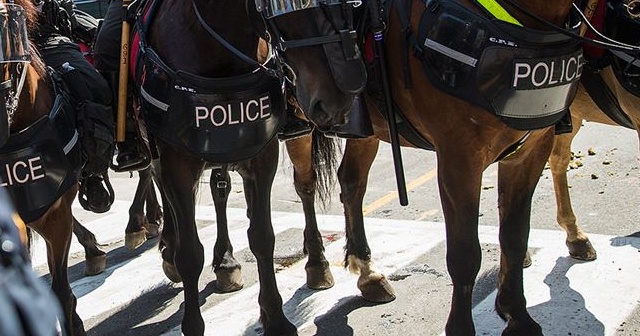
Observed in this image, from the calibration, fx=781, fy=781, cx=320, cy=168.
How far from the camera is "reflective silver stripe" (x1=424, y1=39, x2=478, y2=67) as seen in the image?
3.26 m

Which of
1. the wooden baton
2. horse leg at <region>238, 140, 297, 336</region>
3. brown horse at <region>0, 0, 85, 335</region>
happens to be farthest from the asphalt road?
the wooden baton

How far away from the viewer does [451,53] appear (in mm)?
3299

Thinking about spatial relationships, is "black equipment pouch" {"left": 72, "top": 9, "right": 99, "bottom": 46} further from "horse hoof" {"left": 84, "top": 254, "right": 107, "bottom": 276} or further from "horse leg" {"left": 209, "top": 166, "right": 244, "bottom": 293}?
"horse hoof" {"left": 84, "top": 254, "right": 107, "bottom": 276}

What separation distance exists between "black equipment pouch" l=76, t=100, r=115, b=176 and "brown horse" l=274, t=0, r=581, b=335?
1313mm

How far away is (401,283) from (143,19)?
238 centimetres

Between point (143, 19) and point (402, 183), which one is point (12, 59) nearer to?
point (143, 19)

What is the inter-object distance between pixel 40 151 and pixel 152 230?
3.40 m

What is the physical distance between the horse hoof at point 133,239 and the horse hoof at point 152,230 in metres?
0.31

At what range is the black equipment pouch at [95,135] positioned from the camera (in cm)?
376

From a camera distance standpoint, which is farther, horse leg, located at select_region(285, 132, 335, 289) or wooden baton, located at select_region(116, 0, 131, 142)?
horse leg, located at select_region(285, 132, 335, 289)

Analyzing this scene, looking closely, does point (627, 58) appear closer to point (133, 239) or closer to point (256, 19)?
point (256, 19)

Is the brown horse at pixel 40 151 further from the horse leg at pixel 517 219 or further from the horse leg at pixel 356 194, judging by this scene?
the horse leg at pixel 517 219

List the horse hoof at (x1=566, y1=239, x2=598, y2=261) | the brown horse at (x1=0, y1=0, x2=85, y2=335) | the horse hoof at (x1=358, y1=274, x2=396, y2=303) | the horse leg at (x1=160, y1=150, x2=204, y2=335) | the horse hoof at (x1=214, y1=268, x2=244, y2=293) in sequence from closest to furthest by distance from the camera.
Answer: the brown horse at (x1=0, y1=0, x2=85, y2=335), the horse leg at (x1=160, y1=150, x2=204, y2=335), the horse hoof at (x1=358, y1=274, x2=396, y2=303), the horse hoof at (x1=566, y1=239, x2=598, y2=261), the horse hoof at (x1=214, y1=268, x2=244, y2=293)

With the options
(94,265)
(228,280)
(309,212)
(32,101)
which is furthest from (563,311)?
(94,265)
